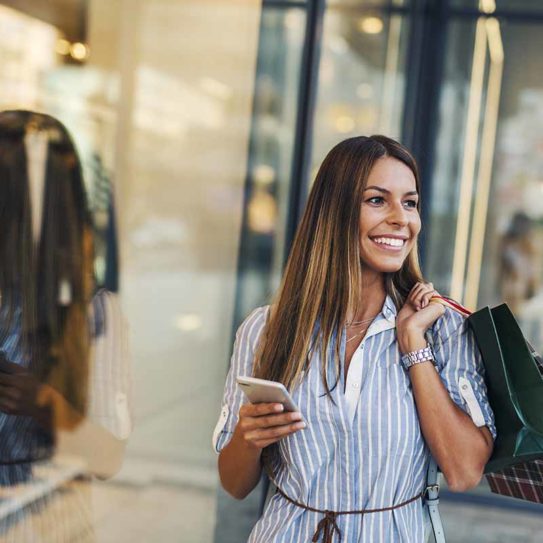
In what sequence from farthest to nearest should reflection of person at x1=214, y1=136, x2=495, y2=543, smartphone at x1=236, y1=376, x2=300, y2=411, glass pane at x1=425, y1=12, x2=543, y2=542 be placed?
glass pane at x1=425, y1=12, x2=543, y2=542
reflection of person at x1=214, y1=136, x2=495, y2=543
smartphone at x1=236, y1=376, x2=300, y2=411

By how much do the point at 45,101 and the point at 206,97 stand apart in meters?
1.29

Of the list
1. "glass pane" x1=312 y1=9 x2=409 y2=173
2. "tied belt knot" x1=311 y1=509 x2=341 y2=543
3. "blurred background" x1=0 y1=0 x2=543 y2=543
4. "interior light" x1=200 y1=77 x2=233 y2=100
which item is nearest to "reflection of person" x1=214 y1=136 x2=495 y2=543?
"tied belt knot" x1=311 y1=509 x2=341 y2=543

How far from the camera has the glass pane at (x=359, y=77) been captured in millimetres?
5102

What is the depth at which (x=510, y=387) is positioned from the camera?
85.1 inches

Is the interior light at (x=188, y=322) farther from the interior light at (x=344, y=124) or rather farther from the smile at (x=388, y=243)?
the interior light at (x=344, y=124)

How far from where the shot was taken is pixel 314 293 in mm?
2314

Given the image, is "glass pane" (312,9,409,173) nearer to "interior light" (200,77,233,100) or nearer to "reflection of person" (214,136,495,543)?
"interior light" (200,77,233,100)

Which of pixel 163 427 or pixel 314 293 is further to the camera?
pixel 163 427

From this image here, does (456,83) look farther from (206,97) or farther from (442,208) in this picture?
(206,97)

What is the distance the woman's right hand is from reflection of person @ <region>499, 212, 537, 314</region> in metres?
6.21

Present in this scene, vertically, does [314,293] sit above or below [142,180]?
below

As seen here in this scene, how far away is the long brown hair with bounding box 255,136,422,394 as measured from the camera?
2.29 metres

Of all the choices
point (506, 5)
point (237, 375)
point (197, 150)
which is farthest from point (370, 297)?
point (506, 5)

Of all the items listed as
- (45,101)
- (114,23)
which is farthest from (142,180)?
(45,101)
